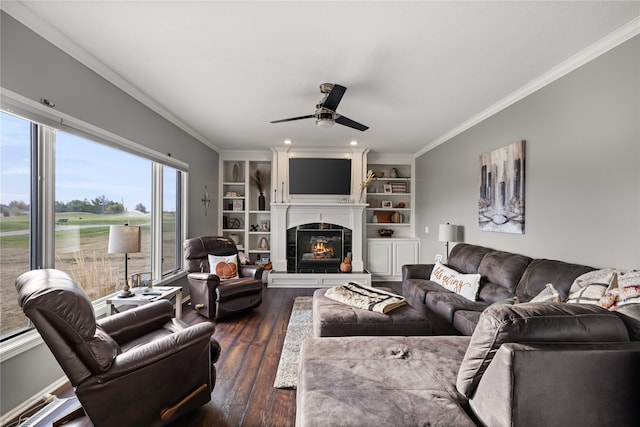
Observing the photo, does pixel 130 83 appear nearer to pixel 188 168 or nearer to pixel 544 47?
pixel 188 168

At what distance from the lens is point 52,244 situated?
203 centimetres

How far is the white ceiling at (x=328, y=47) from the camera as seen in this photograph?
5.66 feet

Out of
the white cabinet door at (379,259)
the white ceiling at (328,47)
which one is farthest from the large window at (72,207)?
the white cabinet door at (379,259)

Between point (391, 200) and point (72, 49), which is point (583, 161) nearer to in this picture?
point (391, 200)

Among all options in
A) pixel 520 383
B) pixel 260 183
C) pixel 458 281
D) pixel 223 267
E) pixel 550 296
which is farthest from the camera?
pixel 260 183

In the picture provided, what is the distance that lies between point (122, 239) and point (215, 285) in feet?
4.15

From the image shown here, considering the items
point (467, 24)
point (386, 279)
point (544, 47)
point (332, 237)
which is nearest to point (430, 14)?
point (467, 24)

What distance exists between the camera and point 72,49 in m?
2.08

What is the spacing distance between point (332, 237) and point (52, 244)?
4.10 metres

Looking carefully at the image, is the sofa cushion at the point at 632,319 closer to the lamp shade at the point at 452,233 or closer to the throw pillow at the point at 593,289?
the throw pillow at the point at 593,289

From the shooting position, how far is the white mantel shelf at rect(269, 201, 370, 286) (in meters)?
5.27

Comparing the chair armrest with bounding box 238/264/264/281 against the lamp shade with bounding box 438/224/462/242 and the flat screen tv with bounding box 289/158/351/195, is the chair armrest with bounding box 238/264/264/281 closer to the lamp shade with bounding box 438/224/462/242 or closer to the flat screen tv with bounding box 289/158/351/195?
the flat screen tv with bounding box 289/158/351/195

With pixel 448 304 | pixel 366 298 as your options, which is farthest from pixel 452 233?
pixel 366 298

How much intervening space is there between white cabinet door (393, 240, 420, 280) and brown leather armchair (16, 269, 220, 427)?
4.30 meters
